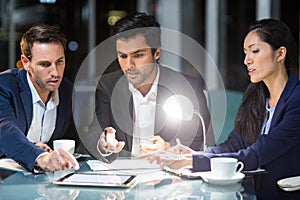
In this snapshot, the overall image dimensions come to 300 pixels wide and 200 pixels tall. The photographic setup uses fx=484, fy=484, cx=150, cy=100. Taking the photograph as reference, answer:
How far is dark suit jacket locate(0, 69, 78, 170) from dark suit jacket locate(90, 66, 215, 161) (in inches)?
6.9

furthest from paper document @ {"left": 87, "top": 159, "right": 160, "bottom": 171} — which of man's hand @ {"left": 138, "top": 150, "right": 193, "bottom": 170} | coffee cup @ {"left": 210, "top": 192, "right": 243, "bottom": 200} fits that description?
coffee cup @ {"left": 210, "top": 192, "right": 243, "bottom": 200}

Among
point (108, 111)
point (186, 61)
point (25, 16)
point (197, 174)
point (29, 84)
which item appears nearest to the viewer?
point (197, 174)

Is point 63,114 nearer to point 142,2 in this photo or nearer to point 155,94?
point 155,94

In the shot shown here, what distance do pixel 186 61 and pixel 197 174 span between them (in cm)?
312

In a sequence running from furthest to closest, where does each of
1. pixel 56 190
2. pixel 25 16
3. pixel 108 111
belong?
pixel 25 16 < pixel 108 111 < pixel 56 190

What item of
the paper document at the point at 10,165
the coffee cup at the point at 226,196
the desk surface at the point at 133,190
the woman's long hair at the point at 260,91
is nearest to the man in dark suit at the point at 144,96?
the woman's long hair at the point at 260,91

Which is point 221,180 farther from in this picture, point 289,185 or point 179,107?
point 179,107

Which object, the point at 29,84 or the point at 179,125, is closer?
the point at 29,84

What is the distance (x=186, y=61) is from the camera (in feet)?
15.0

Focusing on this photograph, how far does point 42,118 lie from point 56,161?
272 mm

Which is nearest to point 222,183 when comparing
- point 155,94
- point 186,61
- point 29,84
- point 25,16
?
point 155,94

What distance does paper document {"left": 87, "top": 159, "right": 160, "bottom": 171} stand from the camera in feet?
5.54

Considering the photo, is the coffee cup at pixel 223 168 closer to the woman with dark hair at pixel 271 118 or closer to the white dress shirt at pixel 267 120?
the woman with dark hair at pixel 271 118

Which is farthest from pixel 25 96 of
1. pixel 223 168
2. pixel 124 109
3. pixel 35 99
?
pixel 223 168
